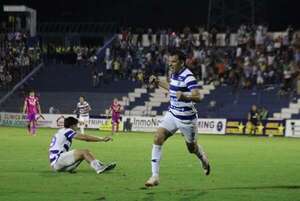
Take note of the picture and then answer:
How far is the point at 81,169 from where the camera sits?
18.2 metres

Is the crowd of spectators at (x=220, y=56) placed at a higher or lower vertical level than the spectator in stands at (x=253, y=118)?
higher

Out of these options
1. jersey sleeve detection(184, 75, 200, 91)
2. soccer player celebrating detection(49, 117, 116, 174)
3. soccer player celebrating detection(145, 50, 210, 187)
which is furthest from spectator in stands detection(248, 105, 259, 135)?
jersey sleeve detection(184, 75, 200, 91)

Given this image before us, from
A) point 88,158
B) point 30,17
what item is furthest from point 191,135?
point 30,17

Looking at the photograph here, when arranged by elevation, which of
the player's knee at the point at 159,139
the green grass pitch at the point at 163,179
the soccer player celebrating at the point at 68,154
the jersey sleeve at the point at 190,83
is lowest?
the green grass pitch at the point at 163,179

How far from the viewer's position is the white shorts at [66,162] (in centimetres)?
1678

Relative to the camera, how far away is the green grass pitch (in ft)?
42.6

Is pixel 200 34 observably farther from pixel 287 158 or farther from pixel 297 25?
pixel 287 158

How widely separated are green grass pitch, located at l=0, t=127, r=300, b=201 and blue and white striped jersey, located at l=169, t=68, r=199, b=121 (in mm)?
1408

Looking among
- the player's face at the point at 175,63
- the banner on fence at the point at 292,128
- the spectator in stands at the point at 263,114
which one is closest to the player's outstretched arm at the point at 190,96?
the player's face at the point at 175,63

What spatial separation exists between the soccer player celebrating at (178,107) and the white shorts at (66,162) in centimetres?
269

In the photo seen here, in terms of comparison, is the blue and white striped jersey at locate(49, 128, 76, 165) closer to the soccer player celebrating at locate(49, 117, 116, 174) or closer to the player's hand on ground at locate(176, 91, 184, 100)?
the soccer player celebrating at locate(49, 117, 116, 174)

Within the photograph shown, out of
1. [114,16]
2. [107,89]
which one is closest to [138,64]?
[107,89]

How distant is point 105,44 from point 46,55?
4.85 metres

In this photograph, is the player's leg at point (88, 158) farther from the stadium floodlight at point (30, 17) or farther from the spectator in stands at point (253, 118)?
the stadium floodlight at point (30, 17)
